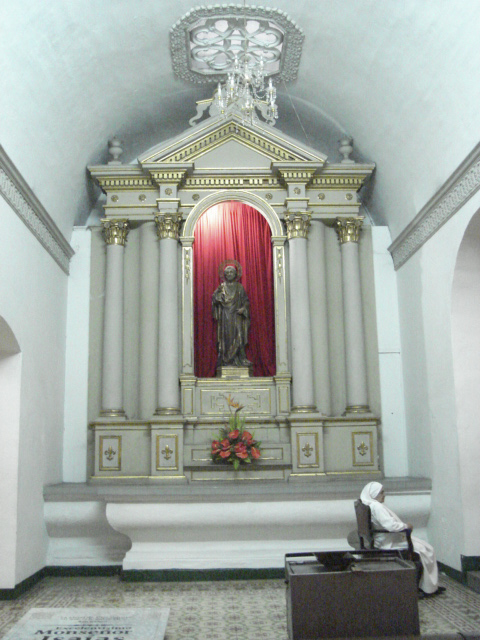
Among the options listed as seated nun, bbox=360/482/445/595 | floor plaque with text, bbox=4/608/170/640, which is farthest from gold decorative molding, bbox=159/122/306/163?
floor plaque with text, bbox=4/608/170/640

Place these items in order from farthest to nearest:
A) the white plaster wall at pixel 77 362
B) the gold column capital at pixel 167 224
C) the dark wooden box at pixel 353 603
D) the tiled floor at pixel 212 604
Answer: the gold column capital at pixel 167 224 < the white plaster wall at pixel 77 362 < the tiled floor at pixel 212 604 < the dark wooden box at pixel 353 603

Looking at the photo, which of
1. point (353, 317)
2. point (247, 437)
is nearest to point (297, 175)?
point (353, 317)

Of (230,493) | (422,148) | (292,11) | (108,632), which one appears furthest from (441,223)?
(108,632)

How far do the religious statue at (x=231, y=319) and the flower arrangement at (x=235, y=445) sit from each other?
2.72 ft

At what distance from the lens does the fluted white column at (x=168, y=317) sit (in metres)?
8.17

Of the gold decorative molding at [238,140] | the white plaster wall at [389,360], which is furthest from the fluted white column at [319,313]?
the gold decorative molding at [238,140]

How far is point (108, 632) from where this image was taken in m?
4.38

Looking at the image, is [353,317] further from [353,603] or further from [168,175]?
[353,603]

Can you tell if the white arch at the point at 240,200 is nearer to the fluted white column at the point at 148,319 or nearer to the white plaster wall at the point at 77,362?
the fluted white column at the point at 148,319

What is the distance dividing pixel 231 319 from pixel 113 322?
143 cm

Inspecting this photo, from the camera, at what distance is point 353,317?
335 inches

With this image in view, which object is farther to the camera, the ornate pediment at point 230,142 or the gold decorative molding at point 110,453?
the ornate pediment at point 230,142

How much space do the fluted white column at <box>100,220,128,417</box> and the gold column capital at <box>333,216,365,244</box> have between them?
2.69 meters

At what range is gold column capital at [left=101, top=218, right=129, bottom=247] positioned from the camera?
339 inches
